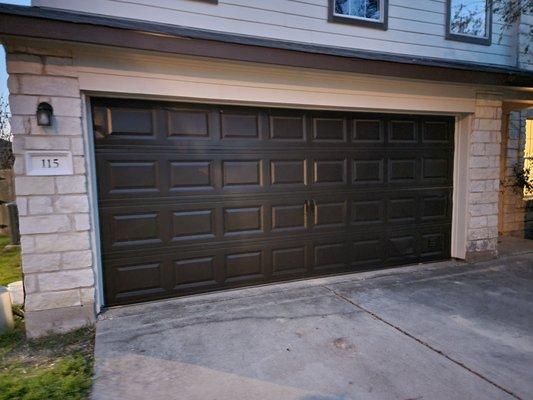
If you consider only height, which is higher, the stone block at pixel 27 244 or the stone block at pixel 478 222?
the stone block at pixel 27 244

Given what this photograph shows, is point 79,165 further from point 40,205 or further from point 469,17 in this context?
point 469,17

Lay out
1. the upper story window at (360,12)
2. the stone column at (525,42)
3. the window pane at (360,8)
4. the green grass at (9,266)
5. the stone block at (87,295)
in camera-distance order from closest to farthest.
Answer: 1. the stone block at (87,295)
2. the upper story window at (360,12)
3. the window pane at (360,8)
4. the green grass at (9,266)
5. the stone column at (525,42)

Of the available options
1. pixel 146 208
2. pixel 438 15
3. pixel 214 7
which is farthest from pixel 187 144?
pixel 438 15

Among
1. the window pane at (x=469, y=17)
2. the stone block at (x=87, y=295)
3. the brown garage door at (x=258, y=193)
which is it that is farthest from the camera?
the window pane at (x=469, y=17)

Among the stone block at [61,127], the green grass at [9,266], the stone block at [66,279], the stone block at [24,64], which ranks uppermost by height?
the stone block at [24,64]

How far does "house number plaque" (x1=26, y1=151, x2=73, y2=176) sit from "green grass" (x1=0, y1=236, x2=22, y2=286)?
94.6 inches

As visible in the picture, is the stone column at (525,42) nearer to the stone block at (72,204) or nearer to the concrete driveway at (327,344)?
the concrete driveway at (327,344)

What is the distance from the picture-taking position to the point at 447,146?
544 cm

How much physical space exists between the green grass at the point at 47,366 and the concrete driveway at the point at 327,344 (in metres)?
0.12

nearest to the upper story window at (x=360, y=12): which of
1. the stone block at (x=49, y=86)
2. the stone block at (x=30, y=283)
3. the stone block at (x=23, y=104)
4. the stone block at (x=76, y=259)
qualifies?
the stone block at (x=49, y=86)

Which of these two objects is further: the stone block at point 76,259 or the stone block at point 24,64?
the stone block at point 76,259

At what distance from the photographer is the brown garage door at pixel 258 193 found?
385cm

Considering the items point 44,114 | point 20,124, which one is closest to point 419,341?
point 44,114

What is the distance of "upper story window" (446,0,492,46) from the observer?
5496 millimetres
